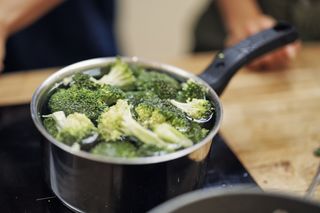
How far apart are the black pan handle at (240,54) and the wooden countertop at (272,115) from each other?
0.56ft

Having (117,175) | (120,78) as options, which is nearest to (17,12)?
(120,78)

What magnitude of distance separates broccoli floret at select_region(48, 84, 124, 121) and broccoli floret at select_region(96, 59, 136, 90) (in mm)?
37

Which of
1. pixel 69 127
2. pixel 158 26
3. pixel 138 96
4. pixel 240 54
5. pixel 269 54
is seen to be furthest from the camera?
pixel 158 26

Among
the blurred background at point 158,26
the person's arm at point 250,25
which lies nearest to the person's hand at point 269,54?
the person's arm at point 250,25

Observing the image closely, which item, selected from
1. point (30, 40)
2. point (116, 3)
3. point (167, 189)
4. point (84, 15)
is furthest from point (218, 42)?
point (167, 189)

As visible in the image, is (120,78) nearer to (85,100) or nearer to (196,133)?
(85,100)

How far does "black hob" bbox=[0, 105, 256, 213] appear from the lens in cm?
90

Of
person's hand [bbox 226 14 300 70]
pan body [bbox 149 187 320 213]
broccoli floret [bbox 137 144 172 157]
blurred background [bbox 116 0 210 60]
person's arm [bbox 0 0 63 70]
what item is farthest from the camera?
blurred background [bbox 116 0 210 60]

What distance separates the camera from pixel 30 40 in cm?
154

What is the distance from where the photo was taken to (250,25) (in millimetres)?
1461

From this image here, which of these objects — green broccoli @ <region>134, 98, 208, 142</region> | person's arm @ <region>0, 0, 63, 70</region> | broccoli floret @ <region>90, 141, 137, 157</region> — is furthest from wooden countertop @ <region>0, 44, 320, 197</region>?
broccoli floret @ <region>90, 141, 137, 157</region>

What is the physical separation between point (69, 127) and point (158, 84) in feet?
0.77

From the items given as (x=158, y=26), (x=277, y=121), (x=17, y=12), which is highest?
(x=17, y=12)

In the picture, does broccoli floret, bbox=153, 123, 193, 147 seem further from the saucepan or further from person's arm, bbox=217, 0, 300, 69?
person's arm, bbox=217, 0, 300, 69
